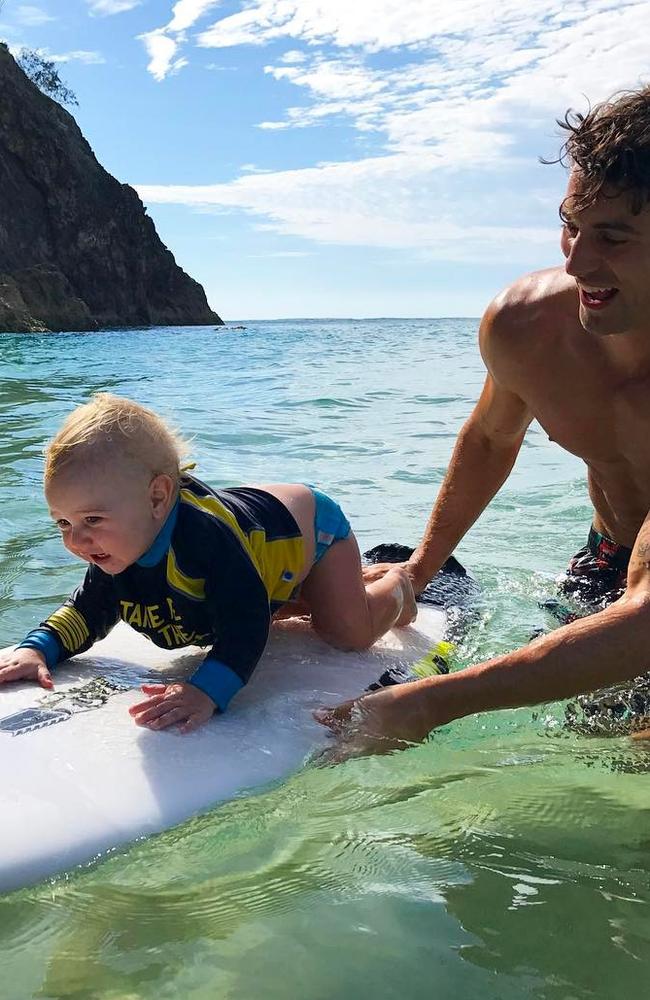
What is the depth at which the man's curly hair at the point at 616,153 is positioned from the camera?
2.35m

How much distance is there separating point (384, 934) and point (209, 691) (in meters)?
0.90

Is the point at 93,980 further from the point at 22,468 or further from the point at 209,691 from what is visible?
the point at 22,468

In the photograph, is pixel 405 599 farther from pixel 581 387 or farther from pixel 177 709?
pixel 177 709

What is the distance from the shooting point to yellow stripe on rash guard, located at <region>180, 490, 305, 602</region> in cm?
256

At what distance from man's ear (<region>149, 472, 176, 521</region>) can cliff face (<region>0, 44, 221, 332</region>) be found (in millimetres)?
35353

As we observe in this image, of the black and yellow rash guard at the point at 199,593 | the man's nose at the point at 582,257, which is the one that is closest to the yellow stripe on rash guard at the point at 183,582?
the black and yellow rash guard at the point at 199,593

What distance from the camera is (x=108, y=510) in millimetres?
2320

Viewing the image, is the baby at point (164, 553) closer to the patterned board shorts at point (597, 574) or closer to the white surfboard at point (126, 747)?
the white surfboard at point (126, 747)

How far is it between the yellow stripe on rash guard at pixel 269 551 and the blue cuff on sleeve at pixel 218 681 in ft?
0.82

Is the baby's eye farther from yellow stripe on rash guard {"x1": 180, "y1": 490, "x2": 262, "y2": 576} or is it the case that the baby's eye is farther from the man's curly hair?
yellow stripe on rash guard {"x1": 180, "y1": 490, "x2": 262, "y2": 576}

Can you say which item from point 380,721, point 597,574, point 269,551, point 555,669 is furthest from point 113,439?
point 597,574

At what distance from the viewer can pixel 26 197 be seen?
42.9m

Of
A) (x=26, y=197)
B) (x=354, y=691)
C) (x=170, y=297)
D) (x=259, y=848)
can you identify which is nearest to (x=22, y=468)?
(x=354, y=691)

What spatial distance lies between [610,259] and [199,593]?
135cm
